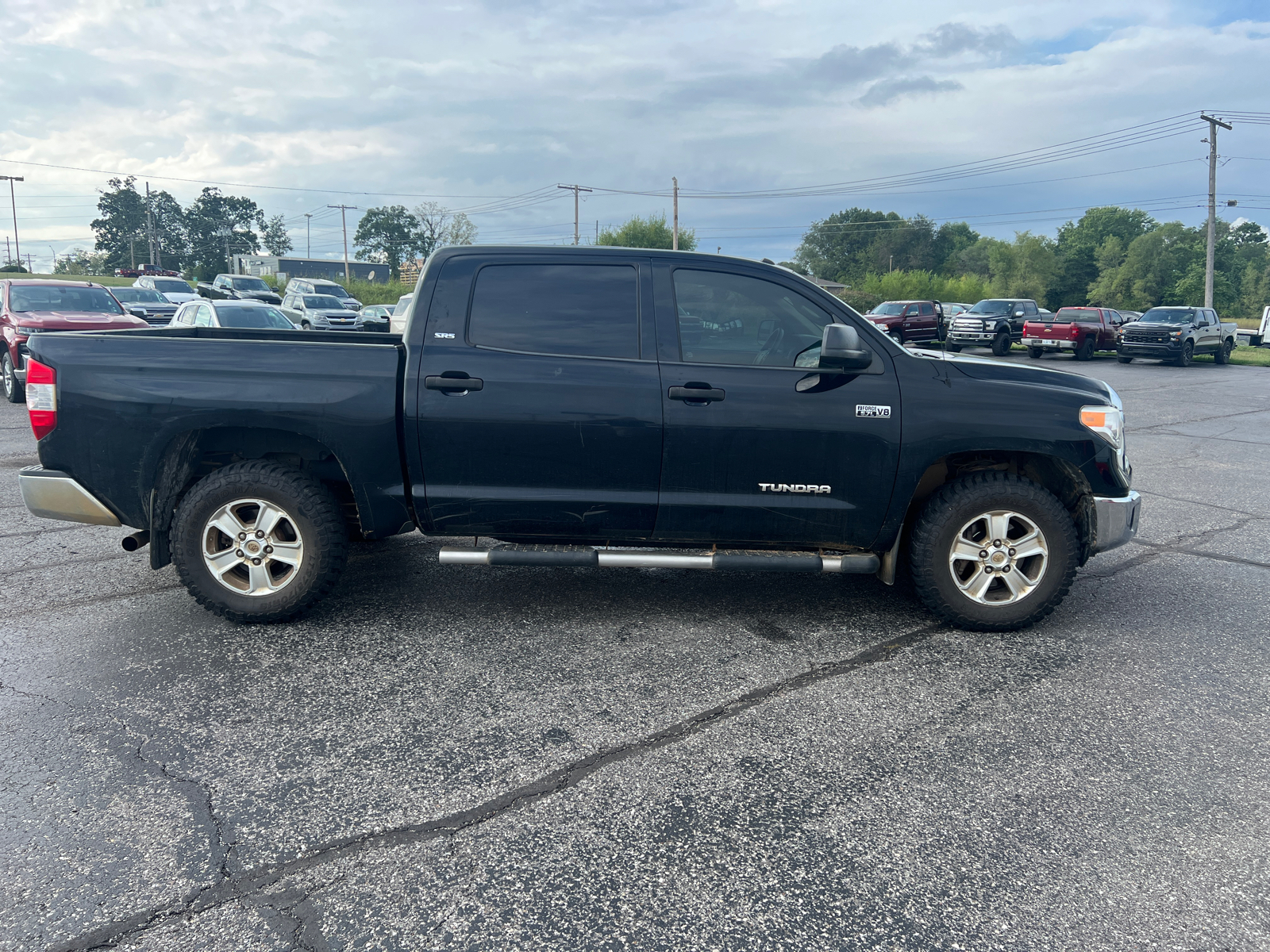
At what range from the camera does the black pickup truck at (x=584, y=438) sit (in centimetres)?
439

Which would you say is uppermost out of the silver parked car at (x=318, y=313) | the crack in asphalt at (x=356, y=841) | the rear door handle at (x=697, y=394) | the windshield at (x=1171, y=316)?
the silver parked car at (x=318, y=313)

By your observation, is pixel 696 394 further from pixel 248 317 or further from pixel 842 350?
pixel 248 317

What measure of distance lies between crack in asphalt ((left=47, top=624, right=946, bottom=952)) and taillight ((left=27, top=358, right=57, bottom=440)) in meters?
2.04

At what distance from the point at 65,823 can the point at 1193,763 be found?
399cm

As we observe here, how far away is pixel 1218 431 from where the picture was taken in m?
13.2

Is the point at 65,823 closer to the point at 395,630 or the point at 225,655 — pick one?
the point at 225,655

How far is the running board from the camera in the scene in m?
4.47

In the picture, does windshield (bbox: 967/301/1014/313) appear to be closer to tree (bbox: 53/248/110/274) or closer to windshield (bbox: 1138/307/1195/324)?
windshield (bbox: 1138/307/1195/324)

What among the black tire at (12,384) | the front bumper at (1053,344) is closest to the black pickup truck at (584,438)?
the black tire at (12,384)

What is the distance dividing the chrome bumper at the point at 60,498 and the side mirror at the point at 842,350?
373 cm

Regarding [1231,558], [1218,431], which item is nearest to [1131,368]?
[1218,431]

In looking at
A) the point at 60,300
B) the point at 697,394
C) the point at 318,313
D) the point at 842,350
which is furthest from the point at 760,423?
the point at 318,313

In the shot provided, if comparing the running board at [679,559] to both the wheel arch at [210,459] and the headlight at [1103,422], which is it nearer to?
the wheel arch at [210,459]

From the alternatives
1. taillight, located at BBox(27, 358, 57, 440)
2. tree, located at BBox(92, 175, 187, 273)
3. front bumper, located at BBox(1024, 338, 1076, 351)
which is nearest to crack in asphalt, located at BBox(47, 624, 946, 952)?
taillight, located at BBox(27, 358, 57, 440)
